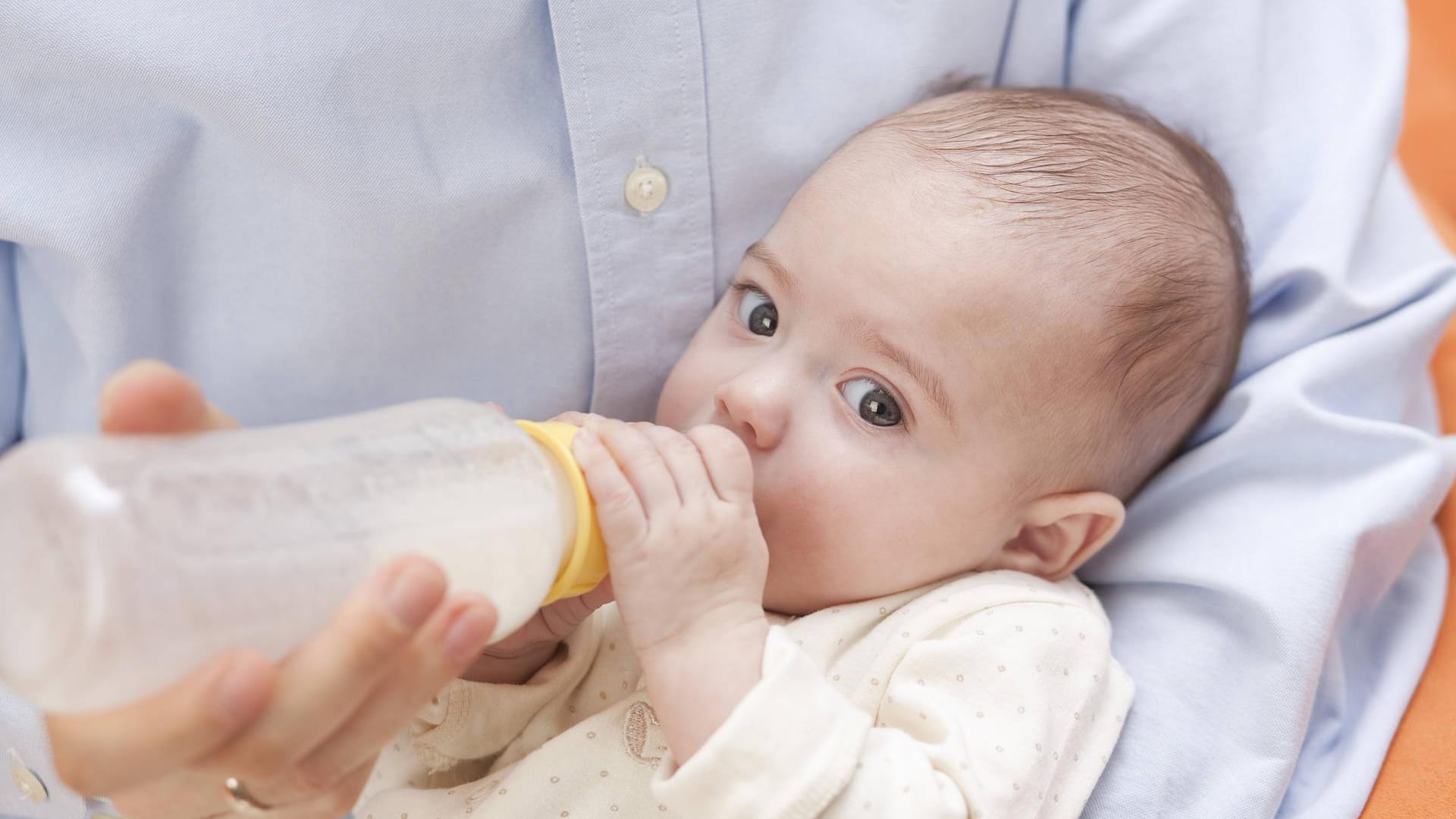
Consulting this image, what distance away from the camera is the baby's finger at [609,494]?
36.8 inches

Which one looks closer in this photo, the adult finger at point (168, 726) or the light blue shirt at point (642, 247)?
the adult finger at point (168, 726)

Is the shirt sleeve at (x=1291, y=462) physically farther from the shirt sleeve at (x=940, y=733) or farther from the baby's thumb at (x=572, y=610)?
the baby's thumb at (x=572, y=610)

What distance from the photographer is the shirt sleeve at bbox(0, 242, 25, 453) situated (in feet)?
3.92

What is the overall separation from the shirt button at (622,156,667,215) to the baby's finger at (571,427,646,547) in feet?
1.22

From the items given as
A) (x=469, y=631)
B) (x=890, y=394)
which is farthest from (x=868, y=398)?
(x=469, y=631)

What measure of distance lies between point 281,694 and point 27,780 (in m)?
0.68

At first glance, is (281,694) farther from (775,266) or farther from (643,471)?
(775,266)

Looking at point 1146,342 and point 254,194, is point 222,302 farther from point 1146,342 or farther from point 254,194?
point 1146,342

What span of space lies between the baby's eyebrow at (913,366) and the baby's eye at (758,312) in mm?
115

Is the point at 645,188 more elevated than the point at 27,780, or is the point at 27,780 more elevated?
the point at 645,188

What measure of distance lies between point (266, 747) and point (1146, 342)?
0.91 meters

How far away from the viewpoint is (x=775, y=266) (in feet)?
4.08

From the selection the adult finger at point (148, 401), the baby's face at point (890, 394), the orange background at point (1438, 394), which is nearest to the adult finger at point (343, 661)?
the adult finger at point (148, 401)

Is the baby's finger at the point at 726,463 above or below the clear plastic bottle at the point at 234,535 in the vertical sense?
below
